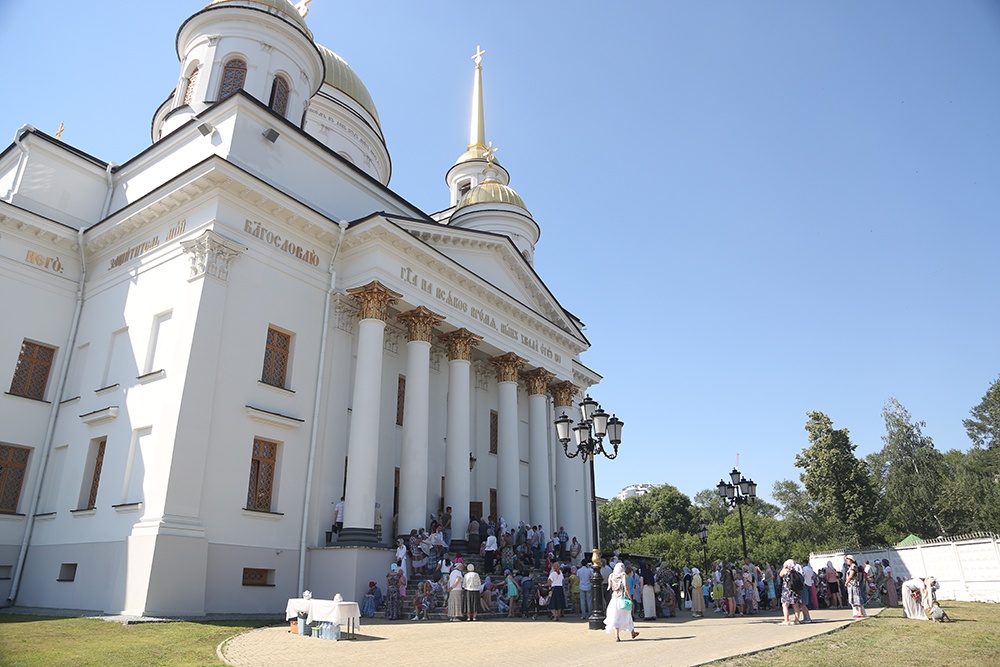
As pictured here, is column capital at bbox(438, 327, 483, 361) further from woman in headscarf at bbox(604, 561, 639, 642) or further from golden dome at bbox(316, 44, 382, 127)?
golden dome at bbox(316, 44, 382, 127)

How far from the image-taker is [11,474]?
17.5m

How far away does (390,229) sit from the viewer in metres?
19.2

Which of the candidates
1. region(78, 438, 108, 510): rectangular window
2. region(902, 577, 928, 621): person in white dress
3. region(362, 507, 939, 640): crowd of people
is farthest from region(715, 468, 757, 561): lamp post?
region(78, 438, 108, 510): rectangular window

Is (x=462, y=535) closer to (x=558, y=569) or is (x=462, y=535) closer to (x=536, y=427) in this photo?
(x=558, y=569)

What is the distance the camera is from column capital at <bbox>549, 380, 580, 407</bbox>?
28.6 m

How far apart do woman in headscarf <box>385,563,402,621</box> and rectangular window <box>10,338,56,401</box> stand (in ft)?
37.3

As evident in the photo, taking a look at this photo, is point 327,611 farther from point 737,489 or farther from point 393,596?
point 737,489

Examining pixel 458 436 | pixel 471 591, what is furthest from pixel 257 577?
pixel 458 436

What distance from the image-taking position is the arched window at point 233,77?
77.6ft

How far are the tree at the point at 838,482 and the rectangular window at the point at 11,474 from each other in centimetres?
4418

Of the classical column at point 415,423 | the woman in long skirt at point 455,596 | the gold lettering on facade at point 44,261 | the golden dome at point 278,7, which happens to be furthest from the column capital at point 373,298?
the golden dome at point 278,7

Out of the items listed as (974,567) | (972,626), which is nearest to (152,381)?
(972,626)

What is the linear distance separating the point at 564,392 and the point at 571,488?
13.5 ft

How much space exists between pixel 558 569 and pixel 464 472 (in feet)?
19.2
